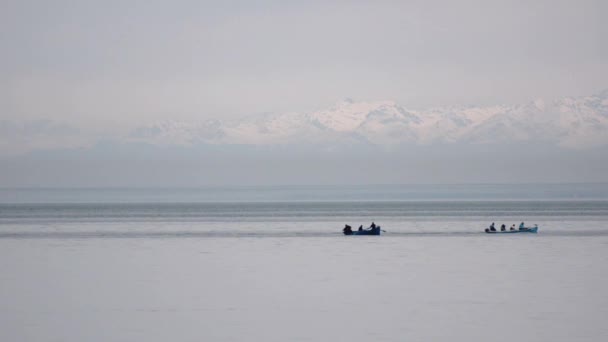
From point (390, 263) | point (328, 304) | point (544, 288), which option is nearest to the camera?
point (328, 304)

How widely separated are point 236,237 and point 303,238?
4839 millimetres

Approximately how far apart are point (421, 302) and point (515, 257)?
15.7 meters

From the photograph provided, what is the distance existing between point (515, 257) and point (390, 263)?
604 centimetres

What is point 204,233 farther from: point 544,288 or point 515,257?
point 544,288

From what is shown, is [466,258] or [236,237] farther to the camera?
[236,237]

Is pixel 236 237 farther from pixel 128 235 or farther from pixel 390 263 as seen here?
pixel 390 263

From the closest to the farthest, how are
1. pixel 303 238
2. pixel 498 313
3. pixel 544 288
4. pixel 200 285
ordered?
1. pixel 498 313
2. pixel 544 288
3. pixel 200 285
4. pixel 303 238

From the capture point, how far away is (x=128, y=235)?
64.8 m

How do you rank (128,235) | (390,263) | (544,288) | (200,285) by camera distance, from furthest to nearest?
(128,235)
(390,263)
(200,285)
(544,288)

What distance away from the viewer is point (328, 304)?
89.6 ft

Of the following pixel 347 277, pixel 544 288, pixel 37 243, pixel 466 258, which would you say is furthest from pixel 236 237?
pixel 544 288

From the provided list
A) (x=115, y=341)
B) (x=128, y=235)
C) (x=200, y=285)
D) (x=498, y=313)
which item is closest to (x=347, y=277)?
(x=200, y=285)

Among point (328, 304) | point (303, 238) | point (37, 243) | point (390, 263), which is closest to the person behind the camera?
point (328, 304)

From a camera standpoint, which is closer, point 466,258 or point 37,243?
point 466,258
